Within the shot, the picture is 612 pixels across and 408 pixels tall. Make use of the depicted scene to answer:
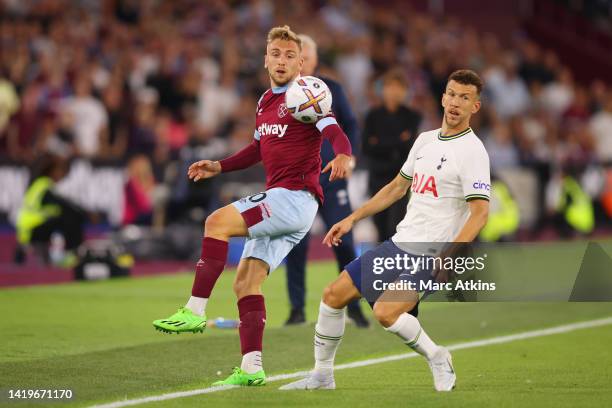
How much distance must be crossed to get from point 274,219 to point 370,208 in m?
0.63

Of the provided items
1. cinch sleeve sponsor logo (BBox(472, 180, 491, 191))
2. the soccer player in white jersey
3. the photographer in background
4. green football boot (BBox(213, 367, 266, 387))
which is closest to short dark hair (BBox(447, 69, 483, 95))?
the soccer player in white jersey

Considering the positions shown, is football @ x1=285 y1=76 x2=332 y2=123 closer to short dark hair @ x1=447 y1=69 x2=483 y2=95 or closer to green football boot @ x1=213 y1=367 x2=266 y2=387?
short dark hair @ x1=447 y1=69 x2=483 y2=95

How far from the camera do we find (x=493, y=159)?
78.3ft

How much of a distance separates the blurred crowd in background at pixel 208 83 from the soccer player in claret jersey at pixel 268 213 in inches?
285

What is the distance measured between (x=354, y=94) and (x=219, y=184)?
5.78m

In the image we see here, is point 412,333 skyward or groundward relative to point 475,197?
groundward

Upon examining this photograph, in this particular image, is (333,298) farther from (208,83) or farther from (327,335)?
(208,83)

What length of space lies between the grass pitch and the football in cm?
180

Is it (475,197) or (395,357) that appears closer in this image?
(475,197)

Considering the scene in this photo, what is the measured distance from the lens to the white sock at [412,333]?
7480 millimetres

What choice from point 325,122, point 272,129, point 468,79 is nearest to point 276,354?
point 272,129

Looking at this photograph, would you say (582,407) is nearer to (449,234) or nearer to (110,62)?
(449,234)

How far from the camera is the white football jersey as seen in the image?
7.42m

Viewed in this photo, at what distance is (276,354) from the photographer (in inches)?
376
